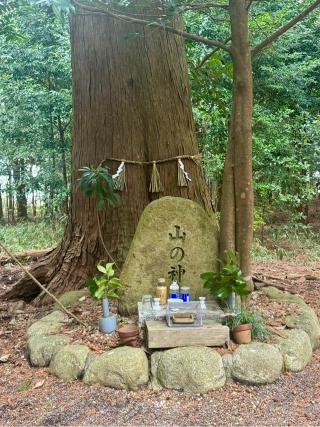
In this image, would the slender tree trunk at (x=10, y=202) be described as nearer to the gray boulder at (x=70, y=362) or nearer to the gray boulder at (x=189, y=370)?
the gray boulder at (x=70, y=362)

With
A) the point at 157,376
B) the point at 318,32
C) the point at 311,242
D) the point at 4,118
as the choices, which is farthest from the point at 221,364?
the point at 318,32

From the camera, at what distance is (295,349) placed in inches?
105

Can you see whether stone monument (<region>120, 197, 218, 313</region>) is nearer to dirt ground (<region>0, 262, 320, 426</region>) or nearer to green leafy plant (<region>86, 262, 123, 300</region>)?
green leafy plant (<region>86, 262, 123, 300</region>)

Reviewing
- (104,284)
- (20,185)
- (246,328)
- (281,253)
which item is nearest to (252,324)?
(246,328)

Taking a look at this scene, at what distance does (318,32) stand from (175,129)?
21.2 ft

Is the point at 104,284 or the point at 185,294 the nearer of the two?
the point at 104,284

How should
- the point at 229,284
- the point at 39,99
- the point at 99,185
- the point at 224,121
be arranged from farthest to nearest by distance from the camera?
the point at 39,99 → the point at 224,121 → the point at 99,185 → the point at 229,284

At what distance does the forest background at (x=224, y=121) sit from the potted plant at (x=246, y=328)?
3813mm

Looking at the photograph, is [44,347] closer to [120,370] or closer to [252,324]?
[120,370]

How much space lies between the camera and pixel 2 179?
1134 centimetres

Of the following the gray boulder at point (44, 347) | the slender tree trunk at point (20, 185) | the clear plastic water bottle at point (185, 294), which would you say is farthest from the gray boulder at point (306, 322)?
the slender tree trunk at point (20, 185)

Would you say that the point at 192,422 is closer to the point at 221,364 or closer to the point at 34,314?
the point at 221,364

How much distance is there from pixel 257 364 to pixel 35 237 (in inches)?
256

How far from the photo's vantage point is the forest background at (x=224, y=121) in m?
7.14
